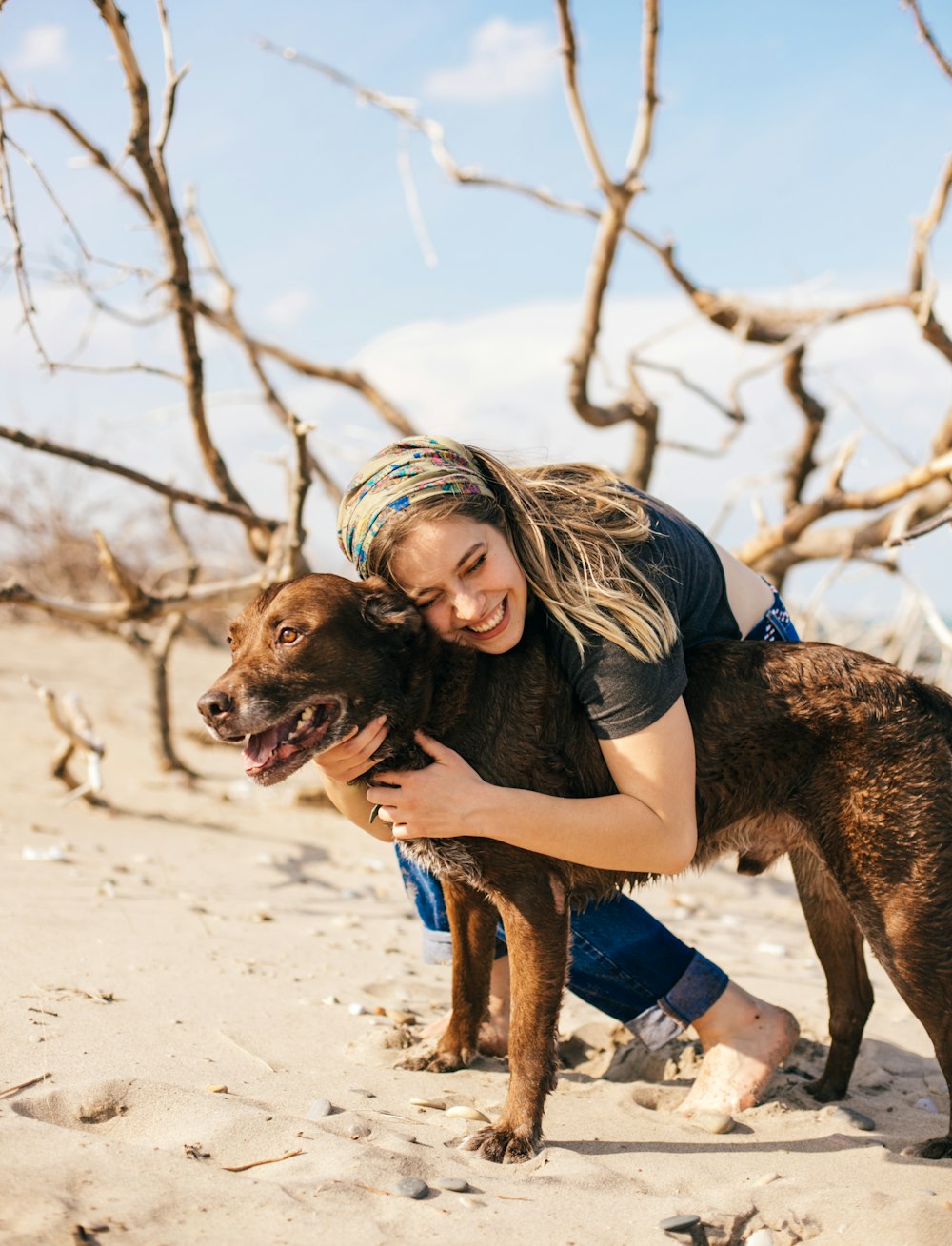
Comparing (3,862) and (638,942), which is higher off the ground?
(638,942)

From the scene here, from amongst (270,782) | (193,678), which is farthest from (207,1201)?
(193,678)

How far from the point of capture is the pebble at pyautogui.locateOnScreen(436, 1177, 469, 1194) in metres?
2.70

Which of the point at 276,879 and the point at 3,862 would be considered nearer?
the point at 3,862

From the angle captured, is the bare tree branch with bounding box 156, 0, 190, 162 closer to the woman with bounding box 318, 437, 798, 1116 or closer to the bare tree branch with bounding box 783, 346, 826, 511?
the woman with bounding box 318, 437, 798, 1116

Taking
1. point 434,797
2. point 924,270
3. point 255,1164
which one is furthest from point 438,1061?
point 924,270

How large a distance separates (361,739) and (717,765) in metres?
1.08

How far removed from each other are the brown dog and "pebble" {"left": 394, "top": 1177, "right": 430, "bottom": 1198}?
42 cm

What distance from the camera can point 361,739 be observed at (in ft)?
11.1

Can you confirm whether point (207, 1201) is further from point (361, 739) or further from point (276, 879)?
point (276, 879)

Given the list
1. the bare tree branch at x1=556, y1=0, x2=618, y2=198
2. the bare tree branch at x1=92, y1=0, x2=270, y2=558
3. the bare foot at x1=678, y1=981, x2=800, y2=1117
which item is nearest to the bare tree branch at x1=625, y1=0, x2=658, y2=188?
the bare tree branch at x1=556, y1=0, x2=618, y2=198

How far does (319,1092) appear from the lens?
3.28 meters

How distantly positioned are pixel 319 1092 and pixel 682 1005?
127cm

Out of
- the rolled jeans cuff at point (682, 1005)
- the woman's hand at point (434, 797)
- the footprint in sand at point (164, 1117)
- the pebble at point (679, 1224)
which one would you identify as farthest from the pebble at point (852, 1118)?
the footprint in sand at point (164, 1117)

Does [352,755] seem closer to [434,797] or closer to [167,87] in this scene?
[434,797]
